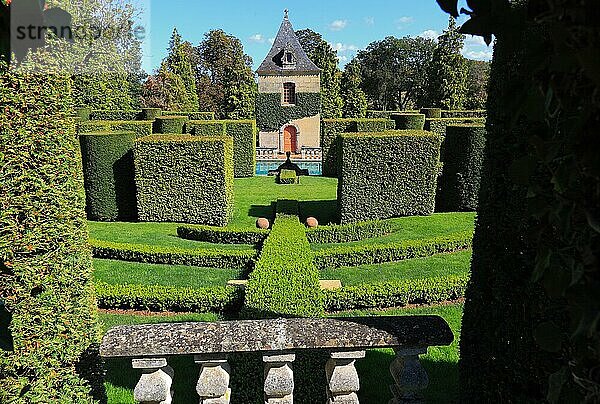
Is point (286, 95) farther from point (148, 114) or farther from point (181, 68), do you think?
point (181, 68)

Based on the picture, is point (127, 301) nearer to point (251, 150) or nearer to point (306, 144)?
point (251, 150)

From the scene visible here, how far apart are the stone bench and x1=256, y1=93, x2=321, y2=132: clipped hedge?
33.2 metres

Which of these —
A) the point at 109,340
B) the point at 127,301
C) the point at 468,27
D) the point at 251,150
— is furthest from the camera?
the point at 251,150

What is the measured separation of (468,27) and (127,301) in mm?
7594

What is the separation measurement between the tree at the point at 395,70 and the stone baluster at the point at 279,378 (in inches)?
2640

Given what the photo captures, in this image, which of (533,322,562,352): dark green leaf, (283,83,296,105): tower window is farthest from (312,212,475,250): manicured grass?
(283,83,296,105): tower window

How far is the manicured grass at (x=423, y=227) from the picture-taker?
11.4m

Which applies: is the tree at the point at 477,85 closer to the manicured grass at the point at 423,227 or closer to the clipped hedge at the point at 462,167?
the clipped hedge at the point at 462,167

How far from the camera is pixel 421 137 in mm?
12805

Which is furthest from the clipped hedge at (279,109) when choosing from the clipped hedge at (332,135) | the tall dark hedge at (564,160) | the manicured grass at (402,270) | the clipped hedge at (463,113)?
the tall dark hedge at (564,160)

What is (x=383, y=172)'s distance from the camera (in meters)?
12.9

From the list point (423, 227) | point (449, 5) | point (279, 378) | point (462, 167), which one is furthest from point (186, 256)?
point (449, 5)

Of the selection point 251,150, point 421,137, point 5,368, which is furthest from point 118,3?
point 5,368

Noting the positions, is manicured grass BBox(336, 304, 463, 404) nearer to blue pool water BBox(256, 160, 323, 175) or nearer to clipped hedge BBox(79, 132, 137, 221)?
clipped hedge BBox(79, 132, 137, 221)
